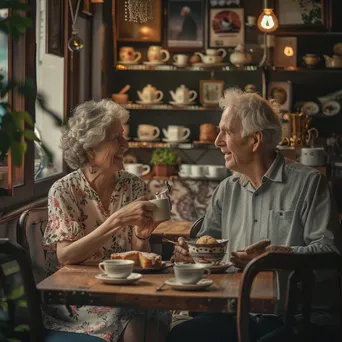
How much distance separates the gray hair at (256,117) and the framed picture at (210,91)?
372 cm

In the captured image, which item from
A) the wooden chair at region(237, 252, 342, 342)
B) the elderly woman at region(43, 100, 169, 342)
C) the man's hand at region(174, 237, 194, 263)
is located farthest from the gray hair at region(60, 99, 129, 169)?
the wooden chair at region(237, 252, 342, 342)

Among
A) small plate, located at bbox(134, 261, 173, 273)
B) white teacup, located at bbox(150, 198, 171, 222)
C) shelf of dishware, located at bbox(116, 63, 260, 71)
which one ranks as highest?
shelf of dishware, located at bbox(116, 63, 260, 71)

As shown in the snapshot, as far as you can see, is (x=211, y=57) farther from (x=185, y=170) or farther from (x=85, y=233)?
(x=85, y=233)

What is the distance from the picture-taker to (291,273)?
2334 mm

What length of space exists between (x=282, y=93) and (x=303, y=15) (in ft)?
2.32

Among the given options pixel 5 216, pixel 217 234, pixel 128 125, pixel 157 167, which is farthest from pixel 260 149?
pixel 128 125

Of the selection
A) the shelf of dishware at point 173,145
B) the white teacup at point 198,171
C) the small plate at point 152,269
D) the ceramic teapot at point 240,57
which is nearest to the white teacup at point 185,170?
the white teacup at point 198,171

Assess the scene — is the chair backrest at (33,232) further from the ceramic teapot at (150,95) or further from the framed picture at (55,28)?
the ceramic teapot at (150,95)

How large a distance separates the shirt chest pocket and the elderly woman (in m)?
0.49

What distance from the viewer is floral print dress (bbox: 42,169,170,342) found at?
3.06 metres

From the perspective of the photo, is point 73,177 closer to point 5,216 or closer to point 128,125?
point 5,216

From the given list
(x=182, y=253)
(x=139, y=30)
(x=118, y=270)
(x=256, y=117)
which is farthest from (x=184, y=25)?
(x=118, y=270)

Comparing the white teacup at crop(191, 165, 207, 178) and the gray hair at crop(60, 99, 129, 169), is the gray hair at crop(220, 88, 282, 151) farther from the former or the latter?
the white teacup at crop(191, 165, 207, 178)

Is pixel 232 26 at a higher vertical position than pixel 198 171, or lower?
higher
